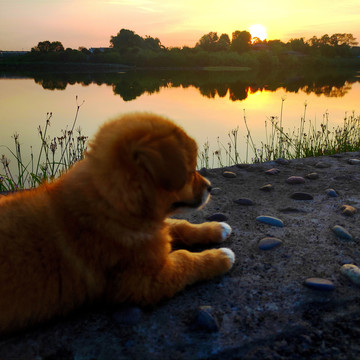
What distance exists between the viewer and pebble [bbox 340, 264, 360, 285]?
286 cm

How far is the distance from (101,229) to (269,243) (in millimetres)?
1739

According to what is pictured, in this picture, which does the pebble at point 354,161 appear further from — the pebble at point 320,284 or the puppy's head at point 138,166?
the puppy's head at point 138,166

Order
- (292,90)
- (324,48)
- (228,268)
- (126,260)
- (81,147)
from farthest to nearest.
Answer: (324,48) < (292,90) < (81,147) < (228,268) < (126,260)

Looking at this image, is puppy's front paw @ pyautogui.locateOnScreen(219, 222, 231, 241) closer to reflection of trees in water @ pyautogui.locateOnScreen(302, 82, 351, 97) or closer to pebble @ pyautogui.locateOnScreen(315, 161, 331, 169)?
pebble @ pyautogui.locateOnScreen(315, 161, 331, 169)

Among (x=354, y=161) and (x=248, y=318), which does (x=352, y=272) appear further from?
(x=354, y=161)

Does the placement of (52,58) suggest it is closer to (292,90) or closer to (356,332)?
(292,90)

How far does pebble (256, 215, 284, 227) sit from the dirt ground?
0.21 feet

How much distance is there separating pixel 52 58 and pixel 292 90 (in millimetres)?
20232

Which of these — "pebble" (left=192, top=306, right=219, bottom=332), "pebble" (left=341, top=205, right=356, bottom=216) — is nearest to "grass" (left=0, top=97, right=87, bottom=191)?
"pebble" (left=192, top=306, right=219, bottom=332)

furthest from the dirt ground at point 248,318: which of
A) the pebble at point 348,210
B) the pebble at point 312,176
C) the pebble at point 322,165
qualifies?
the pebble at point 322,165

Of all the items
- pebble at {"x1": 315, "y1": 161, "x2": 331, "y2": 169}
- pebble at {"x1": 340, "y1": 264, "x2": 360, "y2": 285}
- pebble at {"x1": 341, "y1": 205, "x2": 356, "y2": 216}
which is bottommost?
pebble at {"x1": 340, "y1": 264, "x2": 360, "y2": 285}

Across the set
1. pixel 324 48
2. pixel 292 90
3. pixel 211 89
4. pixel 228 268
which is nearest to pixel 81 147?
pixel 228 268

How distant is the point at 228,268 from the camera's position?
300 centimetres

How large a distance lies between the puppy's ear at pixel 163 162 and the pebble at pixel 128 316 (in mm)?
913
